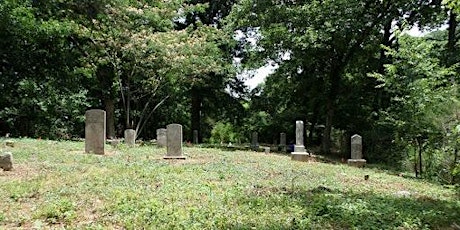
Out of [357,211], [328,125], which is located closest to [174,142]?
[357,211]

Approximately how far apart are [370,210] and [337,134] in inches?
859

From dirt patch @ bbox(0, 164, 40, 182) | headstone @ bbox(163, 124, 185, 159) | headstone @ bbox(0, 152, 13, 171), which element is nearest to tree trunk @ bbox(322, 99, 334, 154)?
headstone @ bbox(163, 124, 185, 159)

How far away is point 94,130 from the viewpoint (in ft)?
40.0

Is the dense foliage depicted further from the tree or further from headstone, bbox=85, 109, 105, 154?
headstone, bbox=85, 109, 105, 154

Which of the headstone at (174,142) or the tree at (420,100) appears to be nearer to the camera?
the tree at (420,100)

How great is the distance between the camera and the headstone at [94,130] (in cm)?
1213

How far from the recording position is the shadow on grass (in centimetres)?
564

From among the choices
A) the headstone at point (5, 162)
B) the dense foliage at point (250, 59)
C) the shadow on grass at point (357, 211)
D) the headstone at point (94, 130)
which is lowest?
the shadow on grass at point (357, 211)

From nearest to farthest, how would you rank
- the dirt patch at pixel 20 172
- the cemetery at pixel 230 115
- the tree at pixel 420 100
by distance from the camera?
the cemetery at pixel 230 115
the dirt patch at pixel 20 172
the tree at pixel 420 100

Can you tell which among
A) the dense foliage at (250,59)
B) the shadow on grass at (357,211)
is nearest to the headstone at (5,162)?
the shadow on grass at (357,211)

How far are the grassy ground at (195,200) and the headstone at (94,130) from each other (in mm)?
2356

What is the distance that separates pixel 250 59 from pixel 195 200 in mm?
15829

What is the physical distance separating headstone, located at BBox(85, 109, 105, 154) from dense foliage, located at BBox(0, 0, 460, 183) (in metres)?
5.91

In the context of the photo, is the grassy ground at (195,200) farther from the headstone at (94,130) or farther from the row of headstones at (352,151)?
the row of headstones at (352,151)
